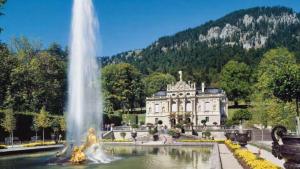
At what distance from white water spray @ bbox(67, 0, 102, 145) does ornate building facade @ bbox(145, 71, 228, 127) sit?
5463 cm

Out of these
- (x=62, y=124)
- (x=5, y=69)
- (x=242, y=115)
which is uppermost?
(x=5, y=69)

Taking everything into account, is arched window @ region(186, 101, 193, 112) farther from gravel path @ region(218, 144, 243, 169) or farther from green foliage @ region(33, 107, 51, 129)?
gravel path @ region(218, 144, 243, 169)

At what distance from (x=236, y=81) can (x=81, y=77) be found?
76.0m

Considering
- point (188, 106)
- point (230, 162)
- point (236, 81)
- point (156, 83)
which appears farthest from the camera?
point (156, 83)

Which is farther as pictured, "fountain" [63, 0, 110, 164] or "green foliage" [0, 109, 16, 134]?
"green foliage" [0, 109, 16, 134]

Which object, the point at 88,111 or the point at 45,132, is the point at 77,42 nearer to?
the point at 88,111

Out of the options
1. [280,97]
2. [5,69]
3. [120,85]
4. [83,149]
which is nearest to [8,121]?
[5,69]

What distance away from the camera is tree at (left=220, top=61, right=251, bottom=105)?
93500mm

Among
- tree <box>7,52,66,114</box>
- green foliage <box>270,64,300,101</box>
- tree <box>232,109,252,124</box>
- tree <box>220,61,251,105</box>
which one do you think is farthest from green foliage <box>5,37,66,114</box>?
tree <box>220,61,251,105</box>

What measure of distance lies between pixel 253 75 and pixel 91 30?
250 feet

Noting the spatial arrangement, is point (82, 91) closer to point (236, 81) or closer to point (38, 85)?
point (38, 85)

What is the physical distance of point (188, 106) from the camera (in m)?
80.1

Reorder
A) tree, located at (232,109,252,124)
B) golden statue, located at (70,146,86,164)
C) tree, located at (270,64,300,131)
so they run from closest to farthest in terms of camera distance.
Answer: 1. golden statue, located at (70,146,86,164)
2. tree, located at (270,64,300,131)
3. tree, located at (232,109,252,124)

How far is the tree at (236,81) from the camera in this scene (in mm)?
93500
